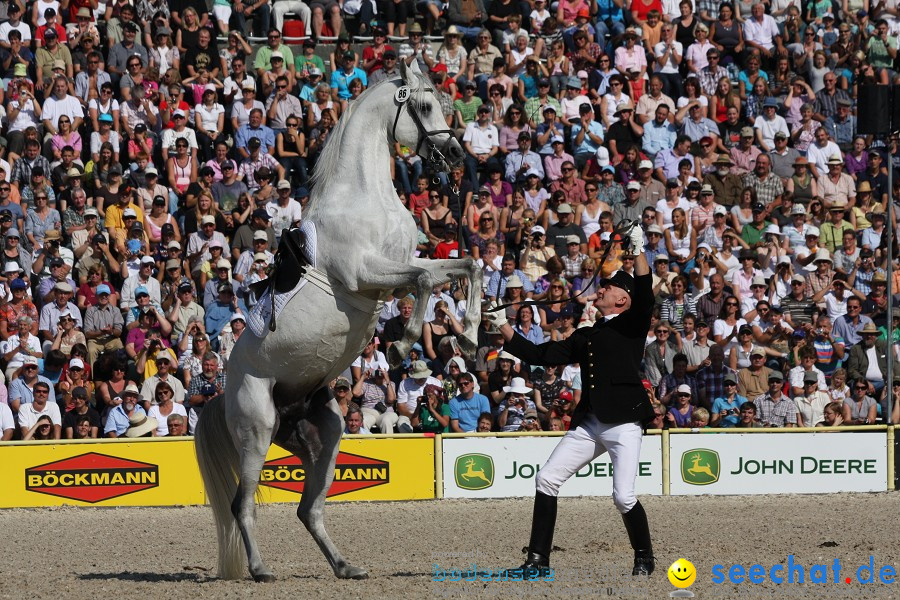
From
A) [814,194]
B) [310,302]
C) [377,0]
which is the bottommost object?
[814,194]

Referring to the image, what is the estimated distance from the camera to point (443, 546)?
426 inches

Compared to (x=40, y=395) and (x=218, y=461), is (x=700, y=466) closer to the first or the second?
(x=218, y=461)

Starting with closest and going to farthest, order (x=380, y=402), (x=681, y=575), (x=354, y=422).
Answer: (x=681, y=575) < (x=354, y=422) < (x=380, y=402)

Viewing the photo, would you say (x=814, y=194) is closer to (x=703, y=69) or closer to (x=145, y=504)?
(x=703, y=69)

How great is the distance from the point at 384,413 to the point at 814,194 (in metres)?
7.31

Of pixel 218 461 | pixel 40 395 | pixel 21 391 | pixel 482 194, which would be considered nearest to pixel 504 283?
pixel 482 194

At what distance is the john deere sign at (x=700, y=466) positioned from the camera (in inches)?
561

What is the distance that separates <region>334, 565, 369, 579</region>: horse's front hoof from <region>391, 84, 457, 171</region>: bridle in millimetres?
2581

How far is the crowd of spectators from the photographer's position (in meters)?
14.8

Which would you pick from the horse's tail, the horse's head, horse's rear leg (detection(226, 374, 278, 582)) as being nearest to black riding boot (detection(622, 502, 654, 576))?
horse's rear leg (detection(226, 374, 278, 582))

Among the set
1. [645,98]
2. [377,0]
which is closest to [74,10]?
[377,0]

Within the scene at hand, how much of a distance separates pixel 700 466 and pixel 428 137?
22.3 feet

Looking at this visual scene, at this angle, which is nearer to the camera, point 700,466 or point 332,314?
point 332,314

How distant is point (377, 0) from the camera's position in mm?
20094
